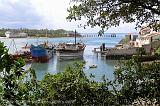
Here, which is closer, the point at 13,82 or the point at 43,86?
the point at 13,82

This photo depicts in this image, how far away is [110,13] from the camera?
7906mm

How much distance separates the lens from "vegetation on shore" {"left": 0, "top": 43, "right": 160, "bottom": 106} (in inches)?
283

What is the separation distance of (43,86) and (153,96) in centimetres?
223

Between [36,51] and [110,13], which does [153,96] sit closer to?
[110,13]

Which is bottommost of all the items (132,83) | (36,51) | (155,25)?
(36,51)

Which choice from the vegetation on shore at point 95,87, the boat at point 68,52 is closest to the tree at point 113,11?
the vegetation on shore at point 95,87

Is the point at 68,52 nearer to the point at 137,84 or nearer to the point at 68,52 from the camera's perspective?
the point at 68,52

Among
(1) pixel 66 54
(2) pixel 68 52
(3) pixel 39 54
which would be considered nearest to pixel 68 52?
(2) pixel 68 52

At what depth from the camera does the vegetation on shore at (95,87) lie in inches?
283

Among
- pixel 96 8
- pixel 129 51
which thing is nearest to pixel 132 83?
pixel 96 8

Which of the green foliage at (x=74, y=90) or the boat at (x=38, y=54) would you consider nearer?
the green foliage at (x=74, y=90)

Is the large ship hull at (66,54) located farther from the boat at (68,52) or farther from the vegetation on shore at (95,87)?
the vegetation on shore at (95,87)

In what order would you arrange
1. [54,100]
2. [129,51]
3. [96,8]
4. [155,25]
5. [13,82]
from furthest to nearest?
[129,51]
[155,25]
[96,8]
[54,100]
[13,82]

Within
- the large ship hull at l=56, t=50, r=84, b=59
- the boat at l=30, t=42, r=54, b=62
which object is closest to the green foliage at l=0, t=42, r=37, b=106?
the boat at l=30, t=42, r=54, b=62
